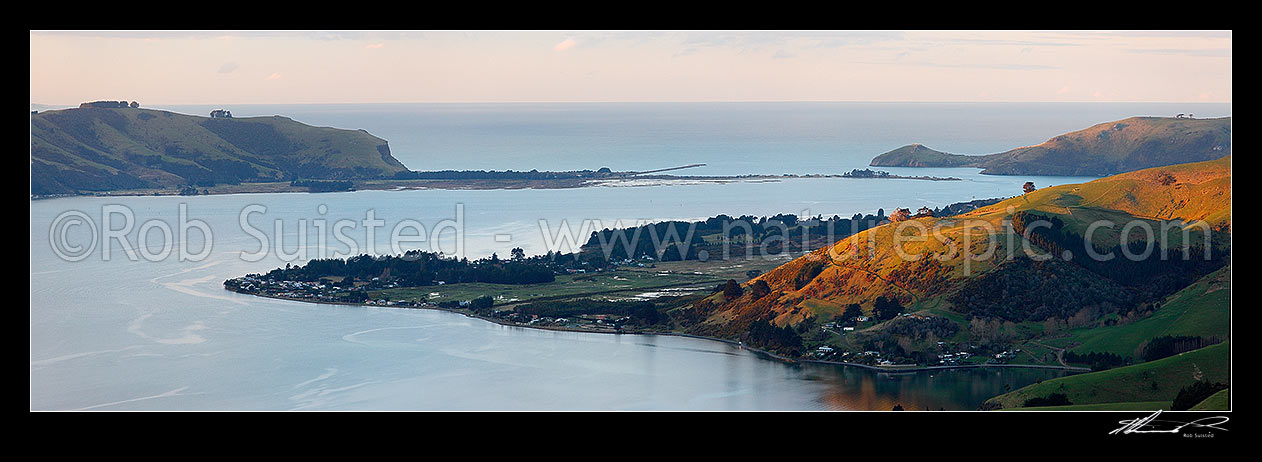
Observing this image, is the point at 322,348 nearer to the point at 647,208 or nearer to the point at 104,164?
the point at 647,208

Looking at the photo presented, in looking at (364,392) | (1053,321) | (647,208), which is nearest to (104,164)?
(647,208)

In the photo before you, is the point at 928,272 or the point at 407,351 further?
the point at 928,272

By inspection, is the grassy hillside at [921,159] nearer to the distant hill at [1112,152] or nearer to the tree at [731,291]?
the distant hill at [1112,152]

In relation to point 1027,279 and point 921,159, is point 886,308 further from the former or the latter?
point 921,159

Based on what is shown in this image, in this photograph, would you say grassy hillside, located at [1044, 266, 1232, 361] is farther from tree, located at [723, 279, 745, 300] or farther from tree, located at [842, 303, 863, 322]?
tree, located at [723, 279, 745, 300]

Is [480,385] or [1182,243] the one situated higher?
[1182,243]

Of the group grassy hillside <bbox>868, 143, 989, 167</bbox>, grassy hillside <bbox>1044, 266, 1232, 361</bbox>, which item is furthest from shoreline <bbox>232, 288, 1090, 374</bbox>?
grassy hillside <bbox>868, 143, 989, 167</bbox>
